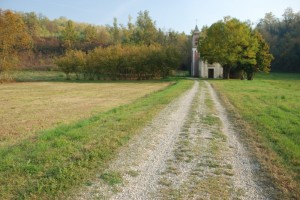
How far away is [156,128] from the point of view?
11031 millimetres

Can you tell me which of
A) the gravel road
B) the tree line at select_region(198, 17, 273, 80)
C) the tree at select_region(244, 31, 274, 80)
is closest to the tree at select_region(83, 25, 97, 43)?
the tree line at select_region(198, 17, 273, 80)

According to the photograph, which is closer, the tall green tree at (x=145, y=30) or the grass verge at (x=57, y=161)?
the grass verge at (x=57, y=161)

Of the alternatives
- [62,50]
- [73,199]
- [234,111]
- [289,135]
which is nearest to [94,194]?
[73,199]

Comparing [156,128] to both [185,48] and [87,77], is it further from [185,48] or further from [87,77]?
[185,48]

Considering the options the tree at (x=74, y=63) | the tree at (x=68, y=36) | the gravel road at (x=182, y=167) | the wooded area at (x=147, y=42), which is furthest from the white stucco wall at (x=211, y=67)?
the tree at (x=68, y=36)

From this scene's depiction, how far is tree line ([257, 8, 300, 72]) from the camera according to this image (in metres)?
86.4

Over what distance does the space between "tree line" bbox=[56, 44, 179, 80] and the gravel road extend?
5058 cm

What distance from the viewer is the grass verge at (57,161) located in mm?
5656

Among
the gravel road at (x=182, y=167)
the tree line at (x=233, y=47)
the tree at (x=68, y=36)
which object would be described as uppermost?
the tree at (x=68, y=36)

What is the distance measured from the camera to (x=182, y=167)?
22.5ft

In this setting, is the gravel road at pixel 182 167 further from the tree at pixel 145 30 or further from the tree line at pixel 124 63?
the tree at pixel 145 30

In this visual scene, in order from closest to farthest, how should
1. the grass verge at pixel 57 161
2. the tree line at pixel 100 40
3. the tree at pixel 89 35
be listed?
the grass verge at pixel 57 161, the tree line at pixel 100 40, the tree at pixel 89 35

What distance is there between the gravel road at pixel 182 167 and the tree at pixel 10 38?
52.5 meters

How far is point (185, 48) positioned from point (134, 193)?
83.9 m
